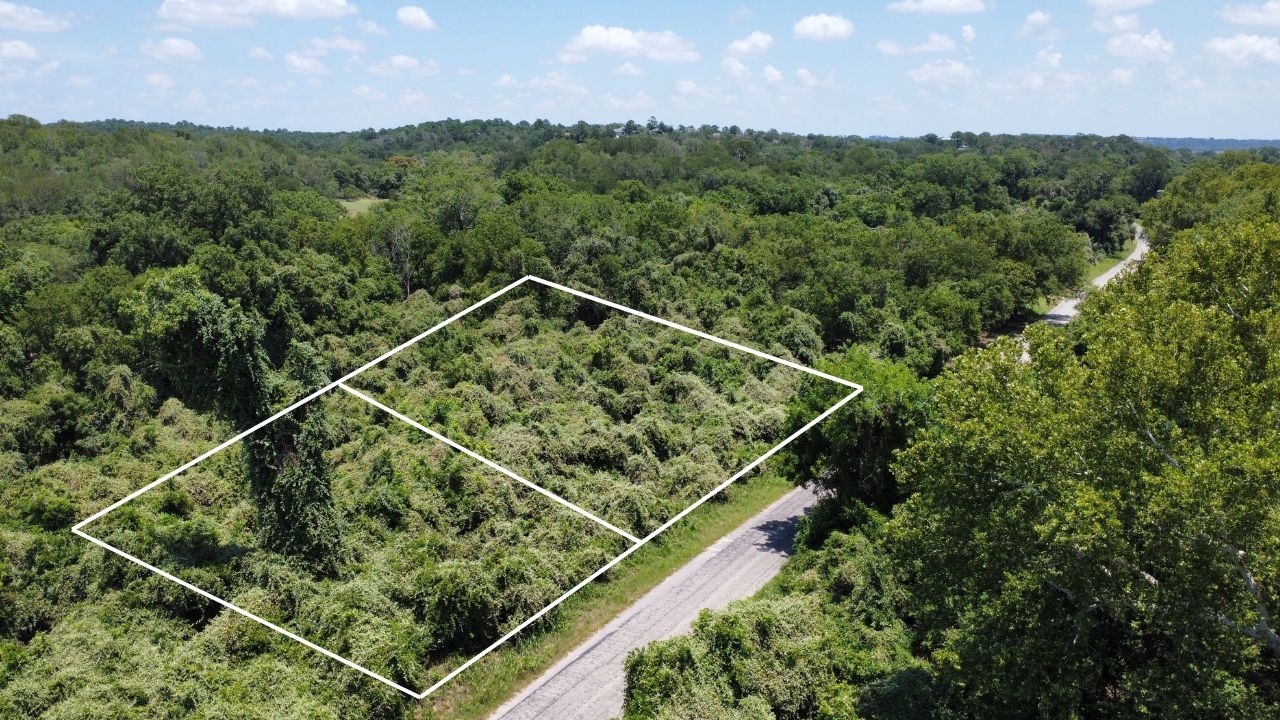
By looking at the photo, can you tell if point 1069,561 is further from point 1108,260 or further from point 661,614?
point 1108,260

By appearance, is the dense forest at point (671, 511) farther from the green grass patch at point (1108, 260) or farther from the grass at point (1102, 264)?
the green grass patch at point (1108, 260)

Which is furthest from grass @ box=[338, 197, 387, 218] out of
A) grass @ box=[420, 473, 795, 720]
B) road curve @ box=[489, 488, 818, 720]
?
road curve @ box=[489, 488, 818, 720]

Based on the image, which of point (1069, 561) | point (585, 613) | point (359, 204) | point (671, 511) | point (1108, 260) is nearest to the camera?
point (671, 511)

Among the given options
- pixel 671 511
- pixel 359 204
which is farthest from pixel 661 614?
pixel 359 204

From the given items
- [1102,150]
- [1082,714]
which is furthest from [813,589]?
[1102,150]

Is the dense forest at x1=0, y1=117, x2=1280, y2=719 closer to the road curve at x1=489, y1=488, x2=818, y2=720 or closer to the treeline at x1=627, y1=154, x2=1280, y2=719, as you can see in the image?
the treeline at x1=627, y1=154, x2=1280, y2=719

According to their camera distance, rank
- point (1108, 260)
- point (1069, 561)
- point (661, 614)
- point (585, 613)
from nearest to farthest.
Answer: point (1069, 561), point (585, 613), point (661, 614), point (1108, 260)
